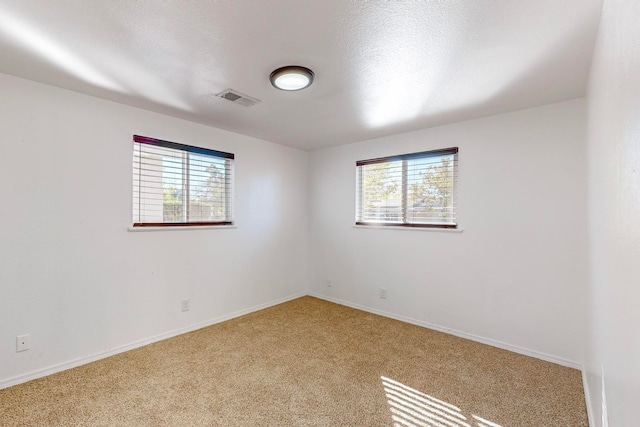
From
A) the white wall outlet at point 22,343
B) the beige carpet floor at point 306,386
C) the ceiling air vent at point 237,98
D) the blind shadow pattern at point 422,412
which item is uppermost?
the ceiling air vent at point 237,98

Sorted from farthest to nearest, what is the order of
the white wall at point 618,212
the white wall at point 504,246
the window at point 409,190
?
the window at point 409,190 < the white wall at point 504,246 < the white wall at point 618,212

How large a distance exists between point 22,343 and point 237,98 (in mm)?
2486

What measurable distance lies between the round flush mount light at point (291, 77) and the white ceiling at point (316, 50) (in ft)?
0.17

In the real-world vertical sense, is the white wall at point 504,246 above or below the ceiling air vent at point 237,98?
below

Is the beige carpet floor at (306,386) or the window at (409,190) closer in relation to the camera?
the beige carpet floor at (306,386)

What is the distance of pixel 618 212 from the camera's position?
1.12m

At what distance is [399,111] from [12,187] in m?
3.18

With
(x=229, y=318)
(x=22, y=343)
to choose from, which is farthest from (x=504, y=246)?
(x=22, y=343)

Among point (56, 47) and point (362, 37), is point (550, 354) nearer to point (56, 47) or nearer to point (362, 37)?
point (362, 37)

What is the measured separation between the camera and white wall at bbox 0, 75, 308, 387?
86.1 inches

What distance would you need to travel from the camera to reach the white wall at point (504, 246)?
2.52 meters

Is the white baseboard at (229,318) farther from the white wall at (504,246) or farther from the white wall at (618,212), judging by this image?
the white wall at (618,212)

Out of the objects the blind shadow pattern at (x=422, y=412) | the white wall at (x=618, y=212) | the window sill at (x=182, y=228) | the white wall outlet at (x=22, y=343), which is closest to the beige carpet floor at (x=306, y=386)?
the blind shadow pattern at (x=422, y=412)

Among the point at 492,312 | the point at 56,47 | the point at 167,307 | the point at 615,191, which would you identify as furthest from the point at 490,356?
the point at 56,47
